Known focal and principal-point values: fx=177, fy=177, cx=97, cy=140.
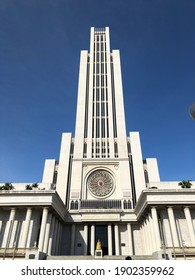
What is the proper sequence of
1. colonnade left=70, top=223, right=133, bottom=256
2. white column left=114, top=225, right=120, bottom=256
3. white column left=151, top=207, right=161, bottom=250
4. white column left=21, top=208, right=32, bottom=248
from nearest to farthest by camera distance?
white column left=151, top=207, right=161, bottom=250, white column left=21, top=208, right=32, bottom=248, white column left=114, top=225, right=120, bottom=256, colonnade left=70, top=223, right=133, bottom=256

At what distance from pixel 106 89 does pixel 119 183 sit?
30.5 meters

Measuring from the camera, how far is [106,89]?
57375mm

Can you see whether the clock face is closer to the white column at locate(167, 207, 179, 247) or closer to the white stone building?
the white stone building

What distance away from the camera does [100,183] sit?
4362 centimetres

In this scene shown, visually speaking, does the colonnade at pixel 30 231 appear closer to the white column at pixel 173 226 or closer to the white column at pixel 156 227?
the white column at pixel 156 227

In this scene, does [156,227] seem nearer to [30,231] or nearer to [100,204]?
[100,204]

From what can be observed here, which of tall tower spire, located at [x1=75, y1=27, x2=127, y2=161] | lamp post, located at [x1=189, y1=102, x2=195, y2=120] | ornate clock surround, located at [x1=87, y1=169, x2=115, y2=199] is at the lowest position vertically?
lamp post, located at [x1=189, y1=102, x2=195, y2=120]

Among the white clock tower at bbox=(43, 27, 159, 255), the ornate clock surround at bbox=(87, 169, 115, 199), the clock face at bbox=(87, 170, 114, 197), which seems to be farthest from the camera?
the clock face at bbox=(87, 170, 114, 197)

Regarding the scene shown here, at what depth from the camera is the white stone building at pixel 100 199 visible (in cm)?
2689

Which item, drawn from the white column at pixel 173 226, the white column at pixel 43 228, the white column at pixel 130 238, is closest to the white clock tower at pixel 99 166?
the white column at pixel 130 238

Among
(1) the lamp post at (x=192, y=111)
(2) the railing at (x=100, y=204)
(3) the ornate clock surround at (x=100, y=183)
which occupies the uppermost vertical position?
(3) the ornate clock surround at (x=100, y=183)

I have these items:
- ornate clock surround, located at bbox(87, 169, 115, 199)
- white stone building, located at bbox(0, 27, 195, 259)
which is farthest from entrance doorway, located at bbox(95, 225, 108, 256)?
ornate clock surround, located at bbox(87, 169, 115, 199)

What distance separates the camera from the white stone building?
2689 centimetres
